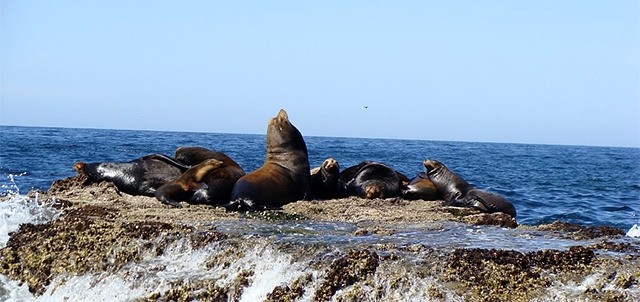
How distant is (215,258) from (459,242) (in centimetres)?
229

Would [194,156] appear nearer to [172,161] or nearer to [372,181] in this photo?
[172,161]

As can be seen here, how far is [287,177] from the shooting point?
39.1ft

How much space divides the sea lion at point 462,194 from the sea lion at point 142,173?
404cm

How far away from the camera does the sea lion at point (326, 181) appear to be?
500 inches

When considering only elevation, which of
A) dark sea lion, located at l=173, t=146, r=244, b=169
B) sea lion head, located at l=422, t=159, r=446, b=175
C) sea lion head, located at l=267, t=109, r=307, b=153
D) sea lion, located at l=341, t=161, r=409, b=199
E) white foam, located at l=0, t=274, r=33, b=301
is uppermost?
sea lion head, located at l=267, t=109, r=307, b=153

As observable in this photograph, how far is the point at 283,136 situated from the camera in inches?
503

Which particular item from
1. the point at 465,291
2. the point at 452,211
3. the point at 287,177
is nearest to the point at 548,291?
the point at 465,291


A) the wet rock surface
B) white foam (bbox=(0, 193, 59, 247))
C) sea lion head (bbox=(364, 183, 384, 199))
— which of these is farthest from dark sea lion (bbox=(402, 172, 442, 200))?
white foam (bbox=(0, 193, 59, 247))

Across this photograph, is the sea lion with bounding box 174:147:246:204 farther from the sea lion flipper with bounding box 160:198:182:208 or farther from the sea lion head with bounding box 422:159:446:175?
the sea lion head with bounding box 422:159:446:175

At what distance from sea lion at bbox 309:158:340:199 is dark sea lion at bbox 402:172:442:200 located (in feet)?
3.65

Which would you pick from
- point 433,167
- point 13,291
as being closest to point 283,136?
point 433,167

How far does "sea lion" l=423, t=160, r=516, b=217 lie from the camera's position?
38.6ft

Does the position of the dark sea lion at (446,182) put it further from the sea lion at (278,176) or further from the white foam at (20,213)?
the white foam at (20,213)

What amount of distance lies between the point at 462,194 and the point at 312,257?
615cm
